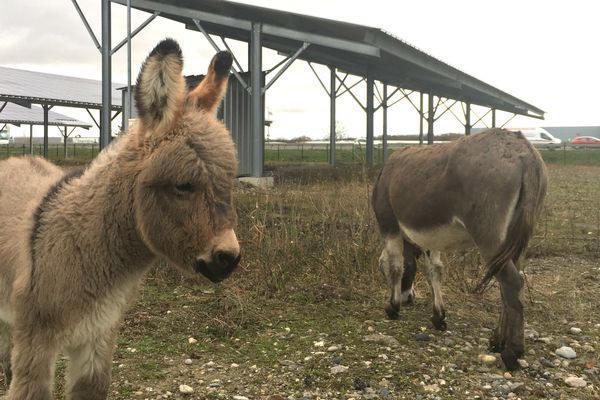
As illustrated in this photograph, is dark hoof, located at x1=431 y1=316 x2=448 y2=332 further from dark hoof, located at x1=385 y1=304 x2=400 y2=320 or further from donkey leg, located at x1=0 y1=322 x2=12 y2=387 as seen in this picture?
donkey leg, located at x1=0 y1=322 x2=12 y2=387

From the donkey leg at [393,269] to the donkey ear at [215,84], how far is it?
343 centimetres

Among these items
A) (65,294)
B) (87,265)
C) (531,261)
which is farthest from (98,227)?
(531,261)

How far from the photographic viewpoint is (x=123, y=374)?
419 centimetres

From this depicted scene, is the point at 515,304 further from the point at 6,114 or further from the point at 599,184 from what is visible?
the point at 6,114

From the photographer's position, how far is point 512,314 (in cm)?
420

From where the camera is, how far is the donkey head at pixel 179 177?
91.7 inches

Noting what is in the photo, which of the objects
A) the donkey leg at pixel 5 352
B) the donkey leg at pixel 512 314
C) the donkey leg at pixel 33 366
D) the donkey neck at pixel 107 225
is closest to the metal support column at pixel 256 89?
the donkey leg at pixel 512 314

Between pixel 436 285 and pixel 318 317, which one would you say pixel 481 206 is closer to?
pixel 436 285

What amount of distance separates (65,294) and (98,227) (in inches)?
14.6

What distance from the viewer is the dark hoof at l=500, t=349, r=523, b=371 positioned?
4230 mm

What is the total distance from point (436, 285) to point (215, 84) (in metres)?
3.58

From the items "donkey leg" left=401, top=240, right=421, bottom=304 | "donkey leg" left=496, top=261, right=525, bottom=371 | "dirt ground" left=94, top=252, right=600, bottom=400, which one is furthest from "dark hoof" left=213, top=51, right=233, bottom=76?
"donkey leg" left=401, top=240, right=421, bottom=304

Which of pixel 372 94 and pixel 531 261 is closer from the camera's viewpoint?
pixel 531 261

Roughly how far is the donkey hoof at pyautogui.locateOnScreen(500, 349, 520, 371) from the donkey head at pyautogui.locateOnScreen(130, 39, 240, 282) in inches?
117
